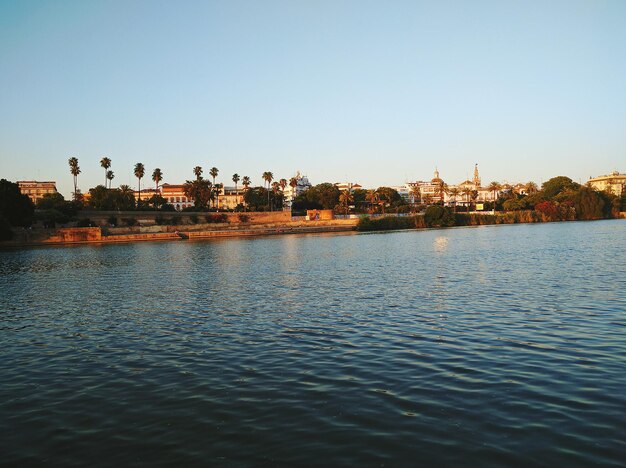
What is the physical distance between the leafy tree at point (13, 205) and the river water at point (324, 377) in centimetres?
7657

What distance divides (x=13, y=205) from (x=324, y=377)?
330ft

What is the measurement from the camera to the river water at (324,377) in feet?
31.8

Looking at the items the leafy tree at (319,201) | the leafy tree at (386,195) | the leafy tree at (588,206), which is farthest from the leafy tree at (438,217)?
the leafy tree at (319,201)

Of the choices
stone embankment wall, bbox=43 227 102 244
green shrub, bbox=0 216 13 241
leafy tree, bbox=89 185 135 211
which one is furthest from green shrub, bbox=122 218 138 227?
green shrub, bbox=0 216 13 241

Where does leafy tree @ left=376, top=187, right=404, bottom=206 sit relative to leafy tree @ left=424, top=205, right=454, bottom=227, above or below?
above

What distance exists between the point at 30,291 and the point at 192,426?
29242mm

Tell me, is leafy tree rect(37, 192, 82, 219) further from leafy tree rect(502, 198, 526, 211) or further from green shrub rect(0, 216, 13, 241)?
leafy tree rect(502, 198, 526, 211)

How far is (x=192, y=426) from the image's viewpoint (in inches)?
429

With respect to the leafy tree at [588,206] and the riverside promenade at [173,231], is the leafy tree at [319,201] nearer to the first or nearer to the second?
the riverside promenade at [173,231]

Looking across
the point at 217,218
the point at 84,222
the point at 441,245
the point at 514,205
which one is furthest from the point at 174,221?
the point at 514,205

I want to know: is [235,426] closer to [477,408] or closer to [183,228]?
[477,408]

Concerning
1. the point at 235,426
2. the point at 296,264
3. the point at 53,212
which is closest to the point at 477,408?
the point at 235,426

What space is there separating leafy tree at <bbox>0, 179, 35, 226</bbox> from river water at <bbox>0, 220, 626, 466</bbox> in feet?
251

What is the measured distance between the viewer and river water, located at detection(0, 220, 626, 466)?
969cm
